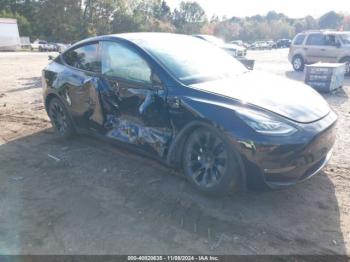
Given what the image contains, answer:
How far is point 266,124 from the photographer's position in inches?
115

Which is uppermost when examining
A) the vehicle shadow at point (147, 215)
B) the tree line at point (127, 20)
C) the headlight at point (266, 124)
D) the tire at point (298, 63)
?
the tree line at point (127, 20)

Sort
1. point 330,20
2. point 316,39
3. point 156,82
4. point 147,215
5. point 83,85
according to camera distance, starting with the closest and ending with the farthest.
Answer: point 147,215 < point 156,82 < point 83,85 < point 316,39 < point 330,20

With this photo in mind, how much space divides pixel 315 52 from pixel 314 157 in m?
12.4

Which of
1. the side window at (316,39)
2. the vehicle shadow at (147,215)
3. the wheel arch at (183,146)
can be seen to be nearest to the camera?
the vehicle shadow at (147,215)

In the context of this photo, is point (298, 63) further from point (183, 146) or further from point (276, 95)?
point (183, 146)

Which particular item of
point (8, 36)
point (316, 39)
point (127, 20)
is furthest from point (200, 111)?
point (8, 36)

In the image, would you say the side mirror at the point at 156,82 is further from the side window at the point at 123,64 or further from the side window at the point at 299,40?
the side window at the point at 299,40

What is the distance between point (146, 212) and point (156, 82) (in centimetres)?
140

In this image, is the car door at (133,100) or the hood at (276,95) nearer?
the hood at (276,95)

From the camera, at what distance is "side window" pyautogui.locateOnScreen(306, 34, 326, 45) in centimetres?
1374

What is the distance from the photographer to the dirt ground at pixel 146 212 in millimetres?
2738

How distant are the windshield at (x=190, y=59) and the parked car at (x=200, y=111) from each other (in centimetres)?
1

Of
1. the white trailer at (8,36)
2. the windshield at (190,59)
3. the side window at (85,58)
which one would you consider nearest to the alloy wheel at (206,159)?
the windshield at (190,59)

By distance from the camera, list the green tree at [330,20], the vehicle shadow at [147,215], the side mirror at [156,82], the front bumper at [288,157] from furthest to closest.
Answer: the green tree at [330,20] → the side mirror at [156,82] → the front bumper at [288,157] → the vehicle shadow at [147,215]
